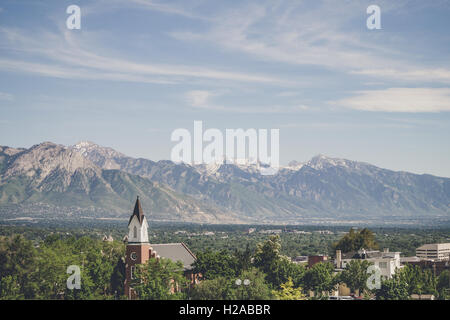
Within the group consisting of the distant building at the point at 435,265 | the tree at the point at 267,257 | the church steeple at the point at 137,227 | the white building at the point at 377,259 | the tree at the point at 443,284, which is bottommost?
the tree at the point at 443,284

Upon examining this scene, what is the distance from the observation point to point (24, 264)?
129 m

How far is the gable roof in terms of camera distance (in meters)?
143

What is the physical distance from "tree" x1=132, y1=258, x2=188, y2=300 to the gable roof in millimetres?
12369

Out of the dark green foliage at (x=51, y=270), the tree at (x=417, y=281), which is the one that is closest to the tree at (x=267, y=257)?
the tree at (x=417, y=281)

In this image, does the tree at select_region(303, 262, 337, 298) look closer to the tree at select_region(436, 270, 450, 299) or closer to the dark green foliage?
the tree at select_region(436, 270, 450, 299)

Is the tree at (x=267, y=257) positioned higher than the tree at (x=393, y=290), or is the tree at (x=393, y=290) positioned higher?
the tree at (x=267, y=257)

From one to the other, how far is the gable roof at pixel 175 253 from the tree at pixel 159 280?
12.4 metres

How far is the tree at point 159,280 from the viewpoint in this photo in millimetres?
118125

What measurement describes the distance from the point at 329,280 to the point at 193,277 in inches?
1050

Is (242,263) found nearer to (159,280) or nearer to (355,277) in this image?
(159,280)

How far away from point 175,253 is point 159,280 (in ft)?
83.6

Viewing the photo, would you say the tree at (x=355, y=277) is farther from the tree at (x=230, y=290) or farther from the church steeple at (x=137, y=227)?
the church steeple at (x=137, y=227)
